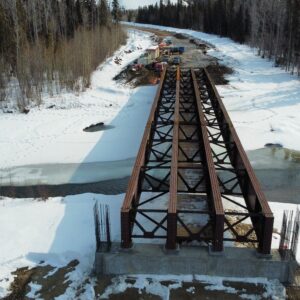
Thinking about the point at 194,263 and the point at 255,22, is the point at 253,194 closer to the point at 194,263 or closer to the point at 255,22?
the point at 194,263

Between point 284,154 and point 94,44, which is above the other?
point 94,44

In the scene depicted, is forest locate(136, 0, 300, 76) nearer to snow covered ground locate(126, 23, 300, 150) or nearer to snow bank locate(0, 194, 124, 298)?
snow covered ground locate(126, 23, 300, 150)

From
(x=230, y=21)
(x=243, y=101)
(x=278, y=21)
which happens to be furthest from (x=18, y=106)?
(x=230, y=21)

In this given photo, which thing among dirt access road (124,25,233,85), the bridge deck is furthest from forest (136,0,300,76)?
the bridge deck

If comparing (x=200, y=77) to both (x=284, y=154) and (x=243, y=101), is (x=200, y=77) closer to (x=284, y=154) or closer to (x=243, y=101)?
(x=243, y=101)

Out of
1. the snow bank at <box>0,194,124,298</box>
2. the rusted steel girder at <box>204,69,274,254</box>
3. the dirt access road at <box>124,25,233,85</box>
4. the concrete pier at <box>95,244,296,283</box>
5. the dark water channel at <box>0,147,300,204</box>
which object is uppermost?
the dirt access road at <box>124,25,233,85</box>

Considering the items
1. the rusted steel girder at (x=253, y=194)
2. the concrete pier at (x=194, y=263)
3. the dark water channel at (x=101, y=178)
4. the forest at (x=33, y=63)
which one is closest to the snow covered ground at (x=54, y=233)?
the concrete pier at (x=194, y=263)
